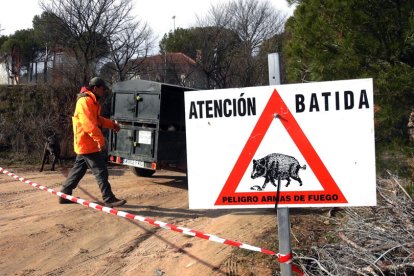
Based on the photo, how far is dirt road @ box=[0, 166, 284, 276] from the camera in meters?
4.80

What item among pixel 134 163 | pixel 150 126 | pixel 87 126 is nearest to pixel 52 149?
pixel 134 163

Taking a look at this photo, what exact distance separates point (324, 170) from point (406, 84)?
1.74m

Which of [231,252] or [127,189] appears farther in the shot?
[127,189]

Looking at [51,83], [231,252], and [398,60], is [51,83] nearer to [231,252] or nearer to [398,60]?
[231,252]

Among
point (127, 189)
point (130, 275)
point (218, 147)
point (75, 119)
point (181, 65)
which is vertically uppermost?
point (181, 65)

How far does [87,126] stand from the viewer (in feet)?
22.3

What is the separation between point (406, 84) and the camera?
405 centimetres

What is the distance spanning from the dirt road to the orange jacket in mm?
954

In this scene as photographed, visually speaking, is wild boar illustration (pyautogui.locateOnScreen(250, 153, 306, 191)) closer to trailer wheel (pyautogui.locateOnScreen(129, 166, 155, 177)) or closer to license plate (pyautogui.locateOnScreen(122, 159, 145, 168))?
license plate (pyautogui.locateOnScreen(122, 159, 145, 168))

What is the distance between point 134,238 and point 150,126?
3506 millimetres

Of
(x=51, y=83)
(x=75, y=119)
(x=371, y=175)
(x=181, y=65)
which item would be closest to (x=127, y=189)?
(x=75, y=119)

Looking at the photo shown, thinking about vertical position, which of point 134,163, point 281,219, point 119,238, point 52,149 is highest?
point 52,149

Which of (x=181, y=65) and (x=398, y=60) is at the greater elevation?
(x=181, y=65)

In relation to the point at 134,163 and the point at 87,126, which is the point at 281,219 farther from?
the point at 134,163
